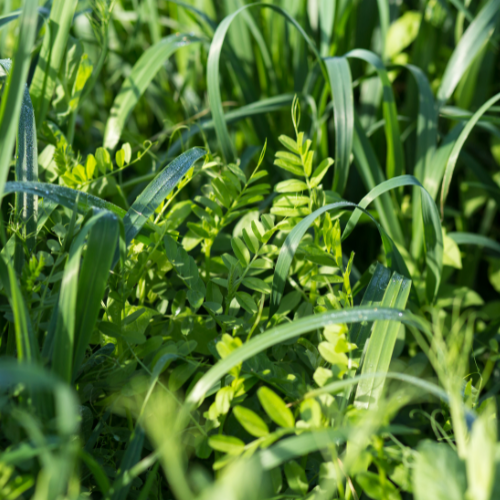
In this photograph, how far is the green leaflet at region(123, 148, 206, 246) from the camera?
26.6 inches

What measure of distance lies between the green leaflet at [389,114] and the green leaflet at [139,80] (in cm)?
39

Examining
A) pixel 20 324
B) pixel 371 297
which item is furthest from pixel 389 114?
pixel 20 324

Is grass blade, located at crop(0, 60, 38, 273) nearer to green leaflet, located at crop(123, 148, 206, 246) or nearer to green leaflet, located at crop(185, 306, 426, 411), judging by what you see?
green leaflet, located at crop(123, 148, 206, 246)

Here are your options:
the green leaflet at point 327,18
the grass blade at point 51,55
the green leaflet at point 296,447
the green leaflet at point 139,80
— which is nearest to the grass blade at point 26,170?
the grass blade at point 51,55

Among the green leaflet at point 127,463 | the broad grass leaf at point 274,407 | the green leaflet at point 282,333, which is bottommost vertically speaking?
the green leaflet at point 127,463

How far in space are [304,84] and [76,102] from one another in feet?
2.04

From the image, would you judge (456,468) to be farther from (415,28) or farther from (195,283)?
(415,28)

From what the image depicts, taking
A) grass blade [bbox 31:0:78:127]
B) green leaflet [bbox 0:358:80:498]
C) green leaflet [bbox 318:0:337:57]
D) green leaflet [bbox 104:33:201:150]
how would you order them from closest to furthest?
green leaflet [bbox 0:358:80:498], grass blade [bbox 31:0:78:127], green leaflet [bbox 104:33:201:150], green leaflet [bbox 318:0:337:57]

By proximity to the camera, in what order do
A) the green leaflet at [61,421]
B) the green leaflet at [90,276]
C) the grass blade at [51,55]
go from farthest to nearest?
the grass blade at [51,55], the green leaflet at [90,276], the green leaflet at [61,421]

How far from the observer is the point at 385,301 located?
69 cm

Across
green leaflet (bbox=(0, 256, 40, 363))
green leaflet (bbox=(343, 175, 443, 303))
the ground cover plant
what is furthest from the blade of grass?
green leaflet (bbox=(0, 256, 40, 363))

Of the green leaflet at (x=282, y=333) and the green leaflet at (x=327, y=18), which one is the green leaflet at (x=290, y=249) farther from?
the green leaflet at (x=327, y=18)

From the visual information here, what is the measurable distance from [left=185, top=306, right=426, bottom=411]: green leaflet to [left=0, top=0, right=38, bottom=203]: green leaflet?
1.02 feet

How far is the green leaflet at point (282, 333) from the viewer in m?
0.52
